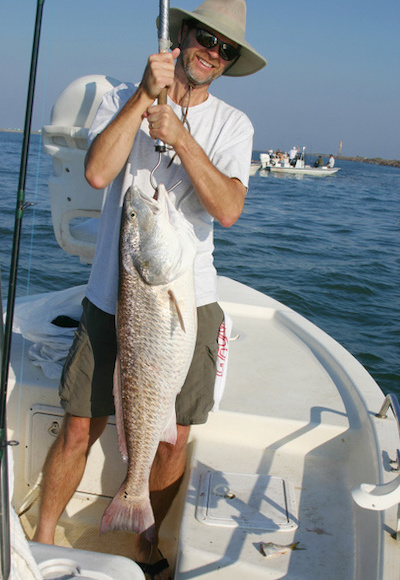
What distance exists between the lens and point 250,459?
279 cm

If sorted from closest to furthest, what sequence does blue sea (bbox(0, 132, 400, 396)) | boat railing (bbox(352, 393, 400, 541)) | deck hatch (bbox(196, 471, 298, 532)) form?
boat railing (bbox(352, 393, 400, 541)) < deck hatch (bbox(196, 471, 298, 532)) < blue sea (bbox(0, 132, 400, 396))

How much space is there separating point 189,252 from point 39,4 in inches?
43.4

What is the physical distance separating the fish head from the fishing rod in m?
0.40

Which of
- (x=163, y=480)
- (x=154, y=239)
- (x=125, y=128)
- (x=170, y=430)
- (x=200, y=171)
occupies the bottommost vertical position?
(x=163, y=480)

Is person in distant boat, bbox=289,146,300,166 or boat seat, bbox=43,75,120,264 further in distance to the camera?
person in distant boat, bbox=289,146,300,166

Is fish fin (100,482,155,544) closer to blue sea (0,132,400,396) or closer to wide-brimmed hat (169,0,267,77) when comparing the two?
wide-brimmed hat (169,0,267,77)

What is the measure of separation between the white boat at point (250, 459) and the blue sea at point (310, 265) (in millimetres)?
1491

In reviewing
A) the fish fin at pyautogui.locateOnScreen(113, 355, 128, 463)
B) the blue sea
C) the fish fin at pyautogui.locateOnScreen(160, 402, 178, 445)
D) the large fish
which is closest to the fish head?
the large fish

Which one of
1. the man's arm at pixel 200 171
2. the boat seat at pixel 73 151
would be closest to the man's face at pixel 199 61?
the man's arm at pixel 200 171

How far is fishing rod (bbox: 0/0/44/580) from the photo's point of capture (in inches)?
47.4

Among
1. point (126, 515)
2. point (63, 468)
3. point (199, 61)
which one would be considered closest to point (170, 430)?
point (126, 515)

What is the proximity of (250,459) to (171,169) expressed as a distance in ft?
5.04

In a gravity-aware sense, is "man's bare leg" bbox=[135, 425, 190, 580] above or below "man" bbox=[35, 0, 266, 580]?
below

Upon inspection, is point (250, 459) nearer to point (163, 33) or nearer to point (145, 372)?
point (145, 372)
